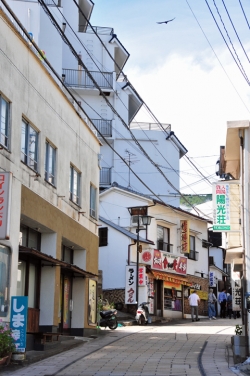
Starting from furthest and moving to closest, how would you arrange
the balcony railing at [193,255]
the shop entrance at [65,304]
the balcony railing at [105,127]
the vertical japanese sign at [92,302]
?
the balcony railing at [105,127] → the balcony railing at [193,255] → the vertical japanese sign at [92,302] → the shop entrance at [65,304]

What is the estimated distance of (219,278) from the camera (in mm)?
54250

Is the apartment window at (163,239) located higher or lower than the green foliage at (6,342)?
higher

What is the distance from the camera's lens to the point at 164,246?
141 feet

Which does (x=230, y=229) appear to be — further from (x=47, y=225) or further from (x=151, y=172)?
(x=151, y=172)

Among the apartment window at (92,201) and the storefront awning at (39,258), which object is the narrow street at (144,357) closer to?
the storefront awning at (39,258)

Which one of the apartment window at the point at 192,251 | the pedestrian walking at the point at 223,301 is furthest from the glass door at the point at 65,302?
the apartment window at the point at 192,251

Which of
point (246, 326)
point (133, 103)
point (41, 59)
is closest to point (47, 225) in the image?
point (41, 59)

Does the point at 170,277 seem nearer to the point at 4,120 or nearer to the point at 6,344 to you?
the point at 4,120

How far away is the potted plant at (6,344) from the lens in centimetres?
1566

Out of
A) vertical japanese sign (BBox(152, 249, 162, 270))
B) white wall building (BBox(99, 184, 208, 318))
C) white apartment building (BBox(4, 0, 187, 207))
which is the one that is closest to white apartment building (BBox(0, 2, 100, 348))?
white wall building (BBox(99, 184, 208, 318))

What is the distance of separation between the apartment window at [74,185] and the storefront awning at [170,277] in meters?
14.1

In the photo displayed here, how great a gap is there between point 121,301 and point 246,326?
20.6 m

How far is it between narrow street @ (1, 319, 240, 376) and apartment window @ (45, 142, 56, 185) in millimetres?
5975

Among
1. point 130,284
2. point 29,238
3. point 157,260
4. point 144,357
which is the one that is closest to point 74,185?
point 29,238
